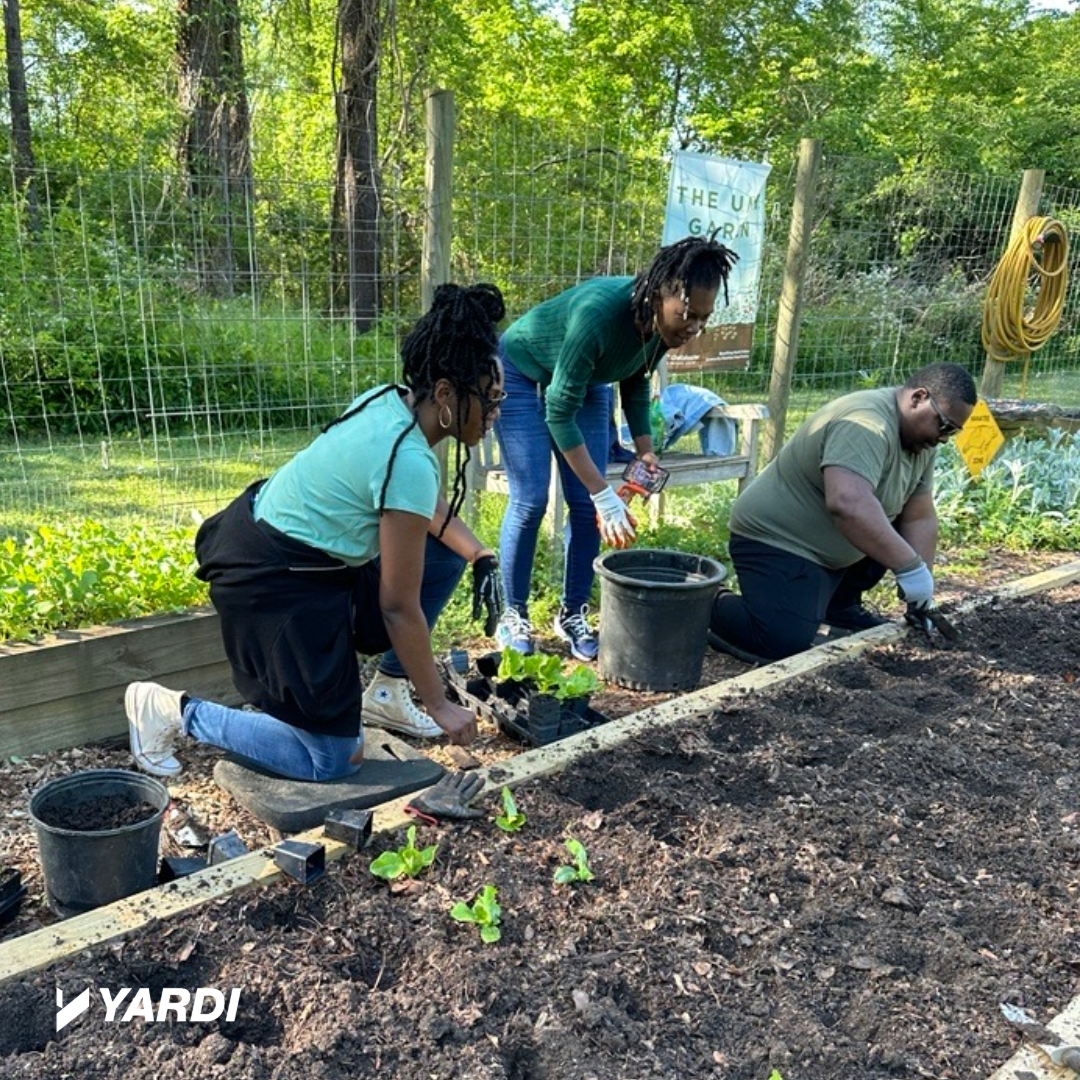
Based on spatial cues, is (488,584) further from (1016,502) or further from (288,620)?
(1016,502)

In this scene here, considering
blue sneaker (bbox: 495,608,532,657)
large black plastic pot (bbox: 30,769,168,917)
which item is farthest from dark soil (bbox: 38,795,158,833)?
blue sneaker (bbox: 495,608,532,657)

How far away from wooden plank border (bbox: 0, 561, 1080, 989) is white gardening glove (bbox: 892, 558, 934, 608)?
0.20 meters

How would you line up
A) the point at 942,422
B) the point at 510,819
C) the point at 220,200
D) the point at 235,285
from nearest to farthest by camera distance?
the point at 510,819, the point at 942,422, the point at 220,200, the point at 235,285

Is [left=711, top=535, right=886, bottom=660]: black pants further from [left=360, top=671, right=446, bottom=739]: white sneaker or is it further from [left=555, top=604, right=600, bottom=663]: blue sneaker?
[left=360, top=671, right=446, bottom=739]: white sneaker

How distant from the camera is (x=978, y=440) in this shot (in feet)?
18.2

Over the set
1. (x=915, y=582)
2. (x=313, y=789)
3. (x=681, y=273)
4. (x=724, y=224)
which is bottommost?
(x=313, y=789)

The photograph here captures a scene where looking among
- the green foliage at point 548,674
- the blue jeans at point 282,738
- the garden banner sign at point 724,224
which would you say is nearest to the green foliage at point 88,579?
the blue jeans at point 282,738

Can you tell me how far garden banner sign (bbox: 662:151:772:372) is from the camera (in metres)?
4.96

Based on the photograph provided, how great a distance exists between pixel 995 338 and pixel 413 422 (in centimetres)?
605

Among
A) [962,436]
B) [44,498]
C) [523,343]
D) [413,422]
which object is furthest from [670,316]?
[44,498]

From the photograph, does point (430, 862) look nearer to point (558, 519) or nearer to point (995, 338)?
point (558, 519)

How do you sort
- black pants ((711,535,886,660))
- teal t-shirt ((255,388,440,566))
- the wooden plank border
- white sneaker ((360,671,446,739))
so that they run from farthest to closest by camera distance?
black pants ((711,535,886,660))
white sneaker ((360,671,446,739))
teal t-shirt ((255,388,440,566))
the wooden plank border

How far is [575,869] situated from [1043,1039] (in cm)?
94

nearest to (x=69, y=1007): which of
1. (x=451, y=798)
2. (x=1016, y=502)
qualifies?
(x=451, y=798)
